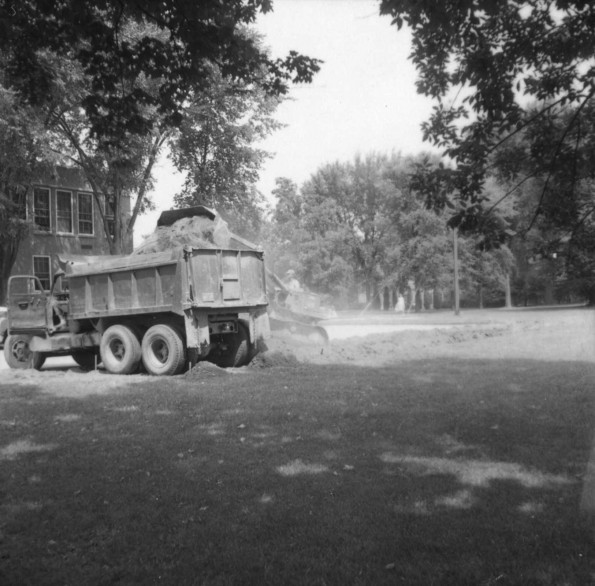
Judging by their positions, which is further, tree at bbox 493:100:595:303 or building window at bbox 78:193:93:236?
building window at bbox 78:193:93:236

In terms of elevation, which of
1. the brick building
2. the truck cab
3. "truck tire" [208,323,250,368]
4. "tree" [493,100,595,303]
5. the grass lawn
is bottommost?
the grass lawn

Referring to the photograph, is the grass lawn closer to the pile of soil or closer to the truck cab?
the pile of soil

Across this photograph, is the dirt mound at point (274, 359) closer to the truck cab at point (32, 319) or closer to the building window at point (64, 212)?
the truck cab at point (32, 319)

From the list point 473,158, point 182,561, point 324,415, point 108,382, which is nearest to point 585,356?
point 324,415

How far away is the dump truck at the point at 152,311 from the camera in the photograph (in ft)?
34.4

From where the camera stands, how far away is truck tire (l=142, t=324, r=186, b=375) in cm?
1054

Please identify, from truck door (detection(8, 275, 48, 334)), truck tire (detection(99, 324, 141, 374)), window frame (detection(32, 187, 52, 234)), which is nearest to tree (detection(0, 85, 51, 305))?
window frame (detection(32, 187, 52, 234))

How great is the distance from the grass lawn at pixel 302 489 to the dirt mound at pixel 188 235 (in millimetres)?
4243

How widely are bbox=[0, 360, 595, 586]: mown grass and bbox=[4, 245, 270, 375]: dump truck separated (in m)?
2.97

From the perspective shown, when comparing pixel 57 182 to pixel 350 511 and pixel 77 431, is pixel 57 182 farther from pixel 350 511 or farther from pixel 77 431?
pixel 350 511

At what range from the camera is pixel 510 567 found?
3.16 meters

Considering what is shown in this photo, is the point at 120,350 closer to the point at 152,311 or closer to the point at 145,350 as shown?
the point at 145,350

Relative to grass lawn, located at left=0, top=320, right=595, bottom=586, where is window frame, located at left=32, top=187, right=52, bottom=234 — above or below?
above

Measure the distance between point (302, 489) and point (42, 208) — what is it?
1186 inches
